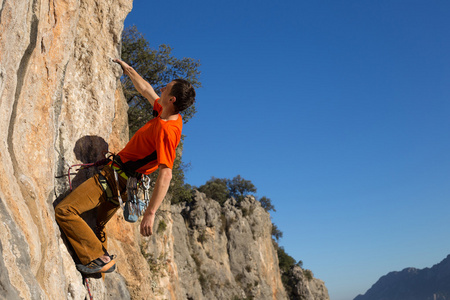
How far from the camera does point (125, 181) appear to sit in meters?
6.30

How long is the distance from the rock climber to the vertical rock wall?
233mm

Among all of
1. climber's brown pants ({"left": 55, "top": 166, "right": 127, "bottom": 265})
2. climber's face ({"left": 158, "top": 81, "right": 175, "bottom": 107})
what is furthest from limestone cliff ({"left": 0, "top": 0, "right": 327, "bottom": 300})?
climber's face ({"left": 158, "top": 81, "right": 175, "bottom": 107})

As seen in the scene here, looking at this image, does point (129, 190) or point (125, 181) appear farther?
point (125, 181)

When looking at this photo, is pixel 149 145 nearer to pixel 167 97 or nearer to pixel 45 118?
pixel 167 97

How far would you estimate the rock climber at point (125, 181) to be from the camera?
221 inches

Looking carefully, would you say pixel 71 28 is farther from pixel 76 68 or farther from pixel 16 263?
pixel 16 263

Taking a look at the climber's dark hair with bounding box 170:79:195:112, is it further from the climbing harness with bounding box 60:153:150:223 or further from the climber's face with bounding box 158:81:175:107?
the climbing harness with bounding box 60:153:150:223

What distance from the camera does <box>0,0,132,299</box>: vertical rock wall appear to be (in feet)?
14.3

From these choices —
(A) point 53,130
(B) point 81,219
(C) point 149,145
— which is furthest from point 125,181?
(A) point 53,130

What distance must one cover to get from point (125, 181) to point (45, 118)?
1.33 m

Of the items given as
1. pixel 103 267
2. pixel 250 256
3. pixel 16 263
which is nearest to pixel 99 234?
pixel 103 267

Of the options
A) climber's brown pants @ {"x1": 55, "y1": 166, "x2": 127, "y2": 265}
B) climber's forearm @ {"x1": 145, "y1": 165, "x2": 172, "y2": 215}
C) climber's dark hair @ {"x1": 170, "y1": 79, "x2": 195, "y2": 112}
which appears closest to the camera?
climber's forearm @ {"x1": 145, "y1": 165, "x2": 172, "y2": 215}

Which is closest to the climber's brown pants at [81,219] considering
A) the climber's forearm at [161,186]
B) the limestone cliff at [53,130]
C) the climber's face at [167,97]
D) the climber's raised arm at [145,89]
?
the limestone cliff at [53,130]

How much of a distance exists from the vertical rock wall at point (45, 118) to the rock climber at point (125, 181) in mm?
233
